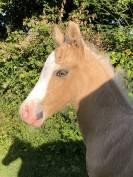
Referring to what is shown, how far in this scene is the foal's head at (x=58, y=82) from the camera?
4.31 meters

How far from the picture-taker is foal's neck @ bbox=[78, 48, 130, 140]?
4.37m

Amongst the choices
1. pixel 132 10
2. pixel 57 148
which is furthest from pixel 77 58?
pixel 132 10

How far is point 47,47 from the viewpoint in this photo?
29.9ft

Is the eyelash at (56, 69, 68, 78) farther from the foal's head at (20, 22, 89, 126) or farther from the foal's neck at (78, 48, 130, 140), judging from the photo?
the foal's neck at (78, 48, 130, 140)

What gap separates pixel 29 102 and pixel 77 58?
0.61 m

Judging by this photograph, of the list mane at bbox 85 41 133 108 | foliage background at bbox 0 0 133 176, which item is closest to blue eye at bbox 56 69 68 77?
mane at bbox 85 41 133 108

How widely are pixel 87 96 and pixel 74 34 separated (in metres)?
0.60

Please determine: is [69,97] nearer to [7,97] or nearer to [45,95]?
[45,95]

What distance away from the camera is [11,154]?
8289 millimetres

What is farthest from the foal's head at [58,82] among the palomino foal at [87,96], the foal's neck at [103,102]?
the foal's neck at [103,102]

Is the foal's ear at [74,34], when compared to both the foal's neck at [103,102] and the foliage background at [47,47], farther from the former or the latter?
the foliage background at [47,47]

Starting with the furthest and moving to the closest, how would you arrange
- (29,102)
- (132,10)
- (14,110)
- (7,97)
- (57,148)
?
1. (7,97)
2. (14,110)
3. (132,10)
4. (57,148)
5. (29,102)

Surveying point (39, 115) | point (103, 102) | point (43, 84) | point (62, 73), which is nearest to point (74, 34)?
point (62, 73)

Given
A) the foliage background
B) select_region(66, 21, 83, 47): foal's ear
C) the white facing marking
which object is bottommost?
the foliage background
